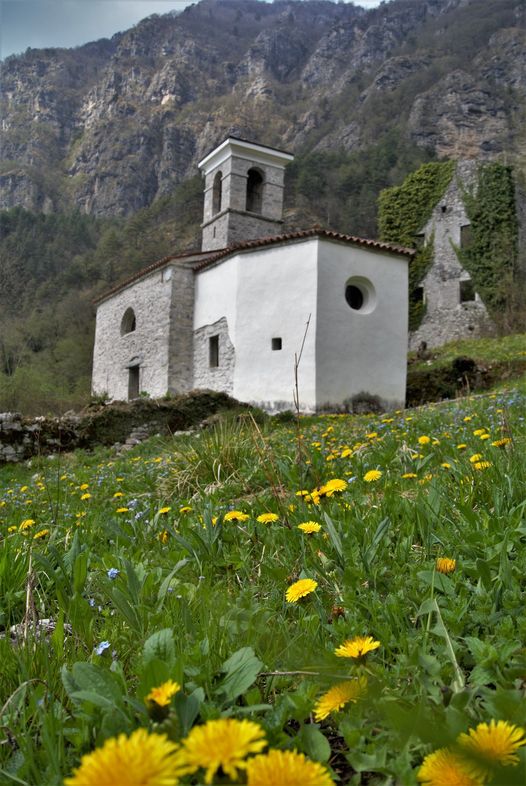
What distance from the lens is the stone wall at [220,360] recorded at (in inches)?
648

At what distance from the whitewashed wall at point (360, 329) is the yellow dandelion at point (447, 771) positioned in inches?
532

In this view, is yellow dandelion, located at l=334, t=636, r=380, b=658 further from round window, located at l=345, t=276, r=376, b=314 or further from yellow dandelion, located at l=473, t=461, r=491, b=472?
round window, located at l=345, t=276, r=376, b=314

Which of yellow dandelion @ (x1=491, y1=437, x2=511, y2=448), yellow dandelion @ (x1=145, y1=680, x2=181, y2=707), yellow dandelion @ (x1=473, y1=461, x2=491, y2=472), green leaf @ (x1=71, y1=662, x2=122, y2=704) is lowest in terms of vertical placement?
green leaf @ (x1=71, y1=662, x2=122, y2=704)

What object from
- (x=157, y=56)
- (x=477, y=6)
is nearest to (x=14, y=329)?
(x=477, y=6)

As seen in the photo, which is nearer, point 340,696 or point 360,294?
point 340,696

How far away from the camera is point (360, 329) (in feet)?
49.8

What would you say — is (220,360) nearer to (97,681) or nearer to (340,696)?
(97,681)

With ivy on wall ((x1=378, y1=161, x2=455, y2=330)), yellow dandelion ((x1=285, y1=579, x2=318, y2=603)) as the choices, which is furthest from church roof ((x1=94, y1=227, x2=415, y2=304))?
yellow dandelion ((x1=285, y1=579, x2=318, y2=603))

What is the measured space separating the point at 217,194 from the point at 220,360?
855 cm

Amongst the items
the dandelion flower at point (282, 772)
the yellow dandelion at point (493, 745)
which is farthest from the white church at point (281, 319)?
the dandelion flower at point (282, 772)

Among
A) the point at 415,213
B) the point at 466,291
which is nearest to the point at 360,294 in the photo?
the point at 466,291

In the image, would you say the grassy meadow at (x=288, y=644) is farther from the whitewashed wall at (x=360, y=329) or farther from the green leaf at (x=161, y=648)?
the whitewashed wall at (x=360, y=329)

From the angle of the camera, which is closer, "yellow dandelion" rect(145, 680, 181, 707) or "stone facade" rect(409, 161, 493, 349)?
"yellow dandelion" rect(145, 680, 181, 707)

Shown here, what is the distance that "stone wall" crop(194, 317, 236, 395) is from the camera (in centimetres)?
1645
